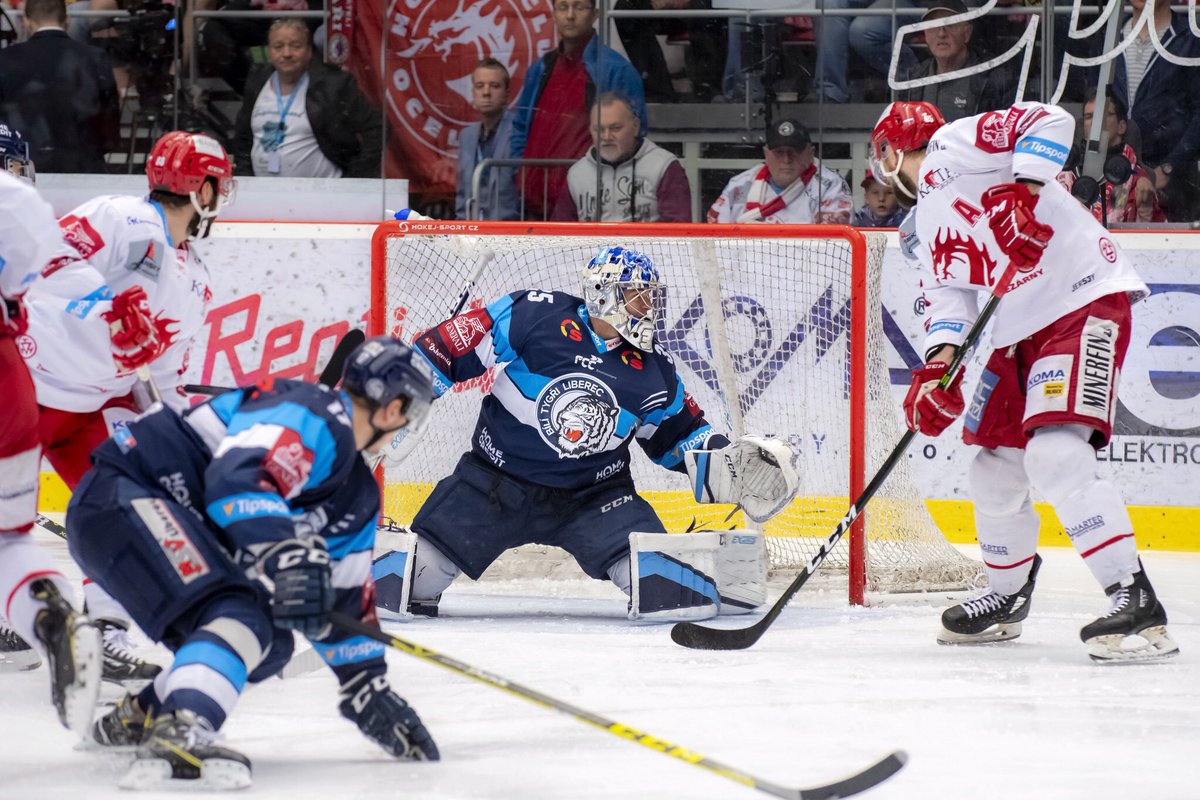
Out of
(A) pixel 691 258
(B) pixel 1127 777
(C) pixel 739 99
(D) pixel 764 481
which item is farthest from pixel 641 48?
(B) pixel 1127 777

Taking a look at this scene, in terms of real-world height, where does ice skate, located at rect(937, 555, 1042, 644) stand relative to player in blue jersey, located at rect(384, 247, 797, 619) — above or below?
below

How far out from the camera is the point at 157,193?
3.17m

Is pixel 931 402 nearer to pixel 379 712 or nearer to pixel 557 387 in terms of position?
pixel 557 387

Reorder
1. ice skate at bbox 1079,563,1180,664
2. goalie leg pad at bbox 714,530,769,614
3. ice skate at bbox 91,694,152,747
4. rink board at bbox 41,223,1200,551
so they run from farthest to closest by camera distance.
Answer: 1. rink board at bbox 41,223,1200,551
2. goalie leg pad at bbox 714,530,769,614
3. ice skate at bbox 1079,563,1180,664
4. ice skate at bbox 91,694,152,747

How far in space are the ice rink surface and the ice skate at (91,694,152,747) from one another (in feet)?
0.08

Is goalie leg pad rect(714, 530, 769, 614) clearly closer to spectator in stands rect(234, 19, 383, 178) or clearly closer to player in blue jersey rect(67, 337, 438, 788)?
player in blue jersey rect(67, 337, 438, 788)

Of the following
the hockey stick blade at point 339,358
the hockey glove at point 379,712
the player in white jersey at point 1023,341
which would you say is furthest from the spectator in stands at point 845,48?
the hockey glove at point 379,712

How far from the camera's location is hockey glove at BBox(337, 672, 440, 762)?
218cm

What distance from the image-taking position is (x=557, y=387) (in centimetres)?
363

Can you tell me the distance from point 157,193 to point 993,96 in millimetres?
2922

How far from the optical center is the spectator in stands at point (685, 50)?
204 inches

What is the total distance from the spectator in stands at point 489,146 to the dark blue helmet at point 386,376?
3.11 meters

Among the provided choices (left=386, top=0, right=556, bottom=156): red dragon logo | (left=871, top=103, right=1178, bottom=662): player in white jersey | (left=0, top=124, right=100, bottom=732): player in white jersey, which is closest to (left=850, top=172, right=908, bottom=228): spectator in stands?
(left=386, top=0, right=556, bottom=156): red dragon logo

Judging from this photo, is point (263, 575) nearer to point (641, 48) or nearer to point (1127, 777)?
point (1127, 777)
